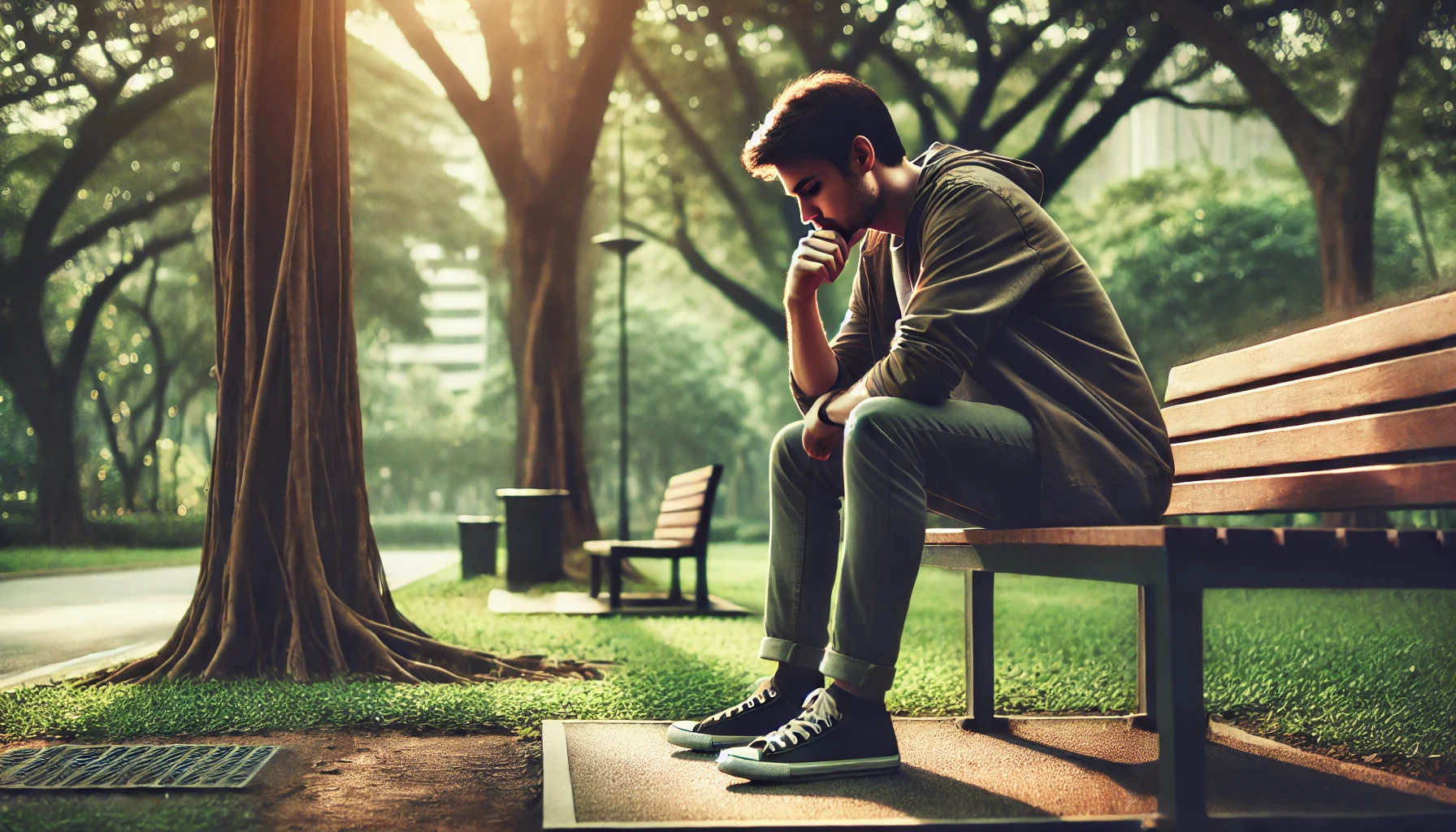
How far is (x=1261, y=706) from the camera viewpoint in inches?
166

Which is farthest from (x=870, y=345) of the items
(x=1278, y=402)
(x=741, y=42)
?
(x=741, y=42)

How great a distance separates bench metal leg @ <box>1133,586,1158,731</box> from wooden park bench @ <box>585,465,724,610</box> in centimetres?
478

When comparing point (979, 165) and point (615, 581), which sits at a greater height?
point (979, 165)

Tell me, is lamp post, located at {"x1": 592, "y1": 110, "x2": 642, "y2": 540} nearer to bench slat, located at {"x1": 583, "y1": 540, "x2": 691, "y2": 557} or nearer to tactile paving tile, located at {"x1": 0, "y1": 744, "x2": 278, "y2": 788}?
bench slat, located at {"x1": 583, "y1": 540, "x2": 691, "y2": 557}

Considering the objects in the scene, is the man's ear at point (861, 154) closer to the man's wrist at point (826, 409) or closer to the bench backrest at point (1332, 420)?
the man's wrist at point (826, 409)

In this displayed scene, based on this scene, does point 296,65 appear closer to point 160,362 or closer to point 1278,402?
point 1278,402

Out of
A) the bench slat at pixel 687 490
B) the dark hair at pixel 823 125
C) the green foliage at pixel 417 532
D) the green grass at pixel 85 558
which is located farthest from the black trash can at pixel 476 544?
the green foliage at pixel 417 532

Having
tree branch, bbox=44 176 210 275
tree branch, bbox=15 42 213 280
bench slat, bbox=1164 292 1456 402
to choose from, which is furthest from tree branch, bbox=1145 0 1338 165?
tree branch, bbox=44 176 210 275

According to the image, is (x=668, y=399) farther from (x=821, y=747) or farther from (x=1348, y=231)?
(x=821, y=747)

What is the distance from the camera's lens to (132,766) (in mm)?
3133

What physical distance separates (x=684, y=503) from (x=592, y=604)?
1133 mm

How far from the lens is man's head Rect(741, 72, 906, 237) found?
299 cm

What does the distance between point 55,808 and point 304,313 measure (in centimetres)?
290

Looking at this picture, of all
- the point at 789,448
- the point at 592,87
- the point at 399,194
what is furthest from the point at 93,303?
the point at 789,448
